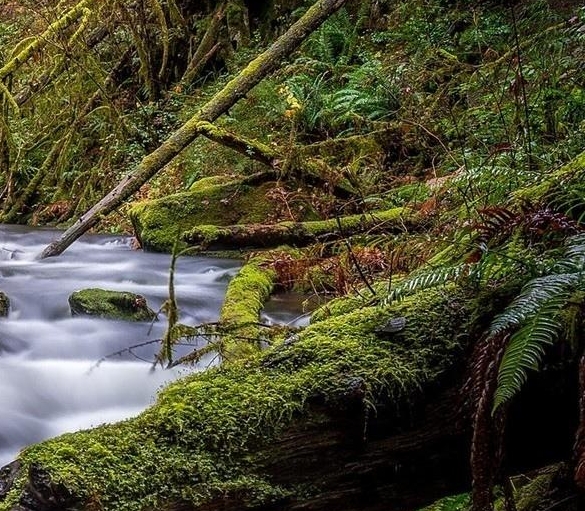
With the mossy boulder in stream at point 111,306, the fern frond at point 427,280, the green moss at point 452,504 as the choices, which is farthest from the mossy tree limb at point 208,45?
the fern frond at point 427,280

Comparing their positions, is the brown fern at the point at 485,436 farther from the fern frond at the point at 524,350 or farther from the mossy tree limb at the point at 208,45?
the mossy tree limb at the point at 208,45

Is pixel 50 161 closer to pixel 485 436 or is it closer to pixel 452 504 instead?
pixel 452 504

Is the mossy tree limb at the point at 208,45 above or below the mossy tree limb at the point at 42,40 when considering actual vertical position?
above

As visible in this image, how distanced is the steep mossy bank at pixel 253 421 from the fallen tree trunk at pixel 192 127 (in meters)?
4.25

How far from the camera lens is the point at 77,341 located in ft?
15.6

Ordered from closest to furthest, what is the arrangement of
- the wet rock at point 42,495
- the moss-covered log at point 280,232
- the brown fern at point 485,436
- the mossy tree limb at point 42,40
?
the wet rock at point 42,495 → the brown fern at point 485,436 → the moss-covered log at point 280,232 → the mossy tree limb at point 42,40

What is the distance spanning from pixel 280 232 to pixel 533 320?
15.2 ft

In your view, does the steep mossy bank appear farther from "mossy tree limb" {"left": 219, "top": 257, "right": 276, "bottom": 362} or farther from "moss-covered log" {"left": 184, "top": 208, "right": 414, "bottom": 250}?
"moss-covered log" {"left": 184, "top": 208, "right": 414, "bottom": 250}

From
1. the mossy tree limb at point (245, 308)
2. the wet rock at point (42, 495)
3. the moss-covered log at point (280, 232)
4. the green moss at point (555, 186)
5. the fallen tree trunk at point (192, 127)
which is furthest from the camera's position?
the fallen tree trunk at point (192, 127)

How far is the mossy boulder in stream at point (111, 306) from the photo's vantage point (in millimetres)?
4859

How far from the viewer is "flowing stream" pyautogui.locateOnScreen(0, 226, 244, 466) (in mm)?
3939

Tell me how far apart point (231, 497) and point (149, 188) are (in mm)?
9346

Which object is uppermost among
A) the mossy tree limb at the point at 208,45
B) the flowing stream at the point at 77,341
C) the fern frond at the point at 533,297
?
the mossy tree limb at the point at 208,45

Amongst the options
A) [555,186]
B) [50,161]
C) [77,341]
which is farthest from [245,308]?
[50,161]
